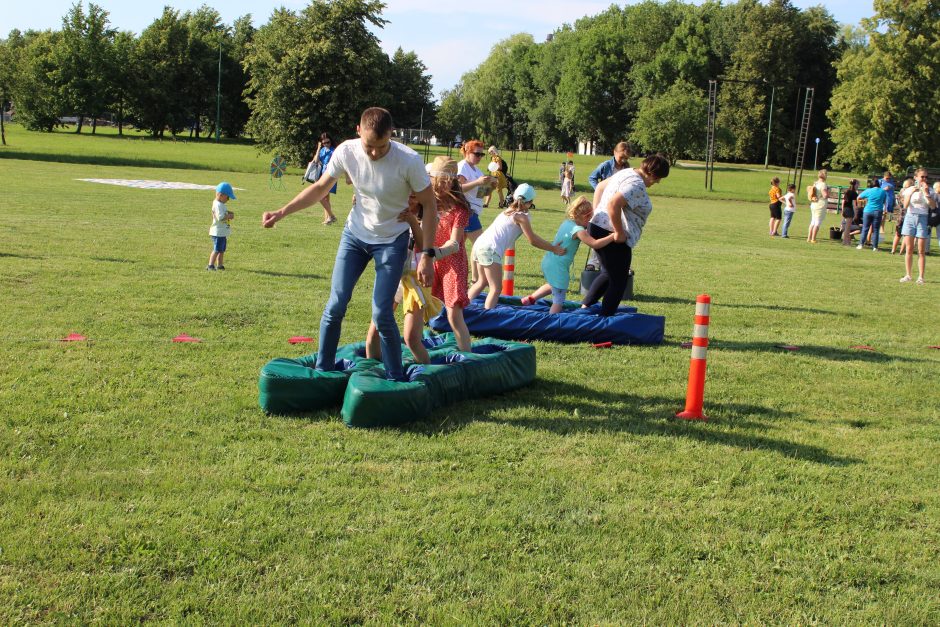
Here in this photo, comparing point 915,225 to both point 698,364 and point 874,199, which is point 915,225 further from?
point 698,364

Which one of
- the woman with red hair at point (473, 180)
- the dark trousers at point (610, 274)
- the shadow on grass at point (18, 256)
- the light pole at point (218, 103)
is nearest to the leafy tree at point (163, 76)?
the light pole at point (218, 103)

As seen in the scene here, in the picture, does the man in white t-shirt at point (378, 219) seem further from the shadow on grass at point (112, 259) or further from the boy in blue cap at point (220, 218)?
the shadow on grass at point (112, 259)

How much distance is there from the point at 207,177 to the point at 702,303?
3380cm

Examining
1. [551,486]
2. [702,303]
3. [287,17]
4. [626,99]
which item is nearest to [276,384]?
[551,486]

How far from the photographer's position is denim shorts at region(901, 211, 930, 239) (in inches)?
587

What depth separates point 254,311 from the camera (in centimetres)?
953

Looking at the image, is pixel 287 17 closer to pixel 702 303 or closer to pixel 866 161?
pixel 866 161

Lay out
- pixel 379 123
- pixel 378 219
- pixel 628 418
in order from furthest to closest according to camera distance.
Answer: pixel 628 418 → pixel 378 219 → pixel 379 123

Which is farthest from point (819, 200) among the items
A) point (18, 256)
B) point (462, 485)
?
point (462, 485)

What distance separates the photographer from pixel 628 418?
246 inches

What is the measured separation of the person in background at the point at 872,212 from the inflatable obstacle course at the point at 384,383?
1838 centimetres

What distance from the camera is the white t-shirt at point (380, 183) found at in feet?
18.5

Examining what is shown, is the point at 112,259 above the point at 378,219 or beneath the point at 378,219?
beneath

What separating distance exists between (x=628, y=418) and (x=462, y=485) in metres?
1.90
